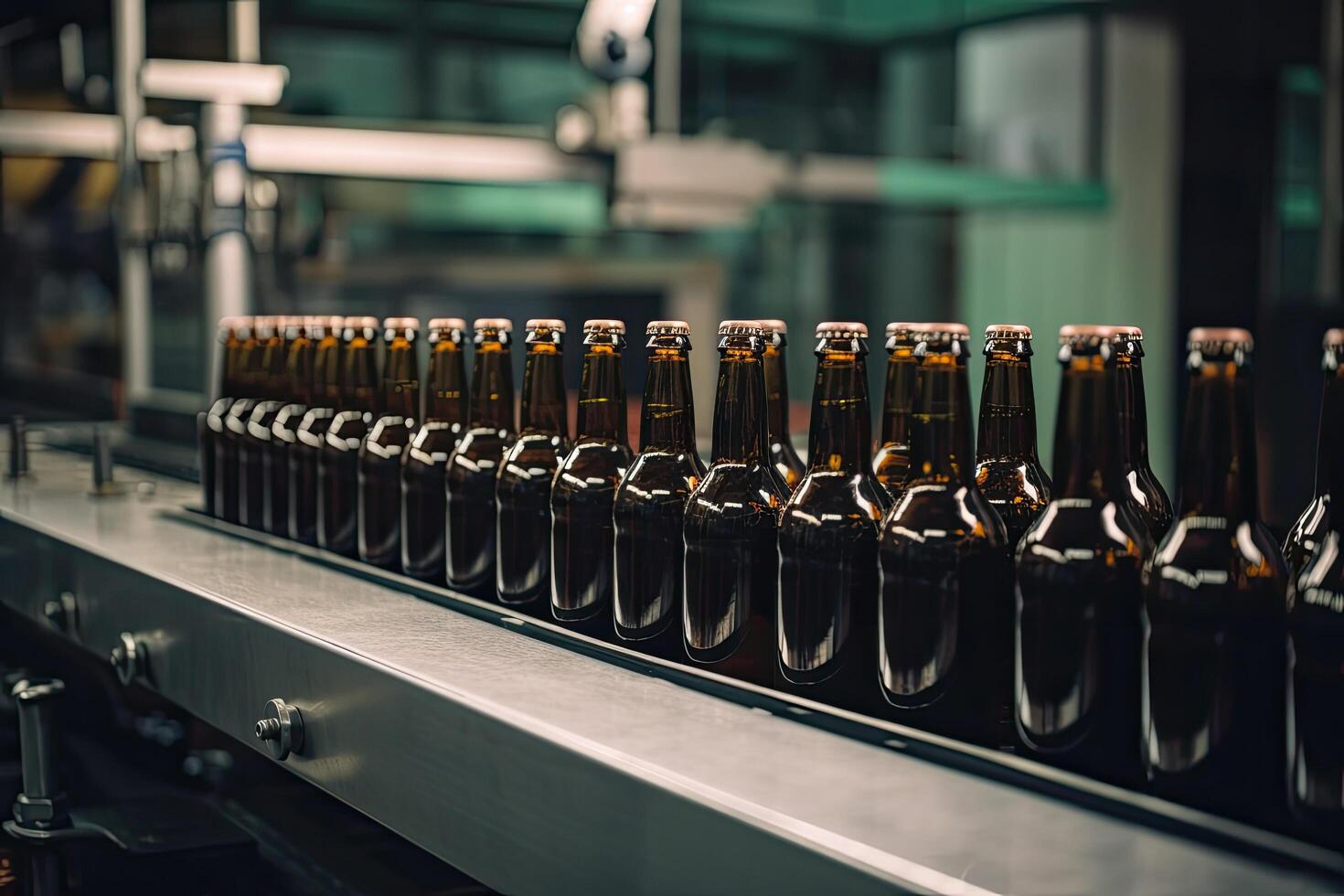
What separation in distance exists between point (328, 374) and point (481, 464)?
0.34m

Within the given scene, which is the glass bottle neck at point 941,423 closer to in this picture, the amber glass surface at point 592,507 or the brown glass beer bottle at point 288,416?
the amber glass surface at point 592,507

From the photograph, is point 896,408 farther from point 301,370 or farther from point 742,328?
point 301,370

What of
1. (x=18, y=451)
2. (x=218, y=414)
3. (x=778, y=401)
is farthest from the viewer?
(x=18, y=451)

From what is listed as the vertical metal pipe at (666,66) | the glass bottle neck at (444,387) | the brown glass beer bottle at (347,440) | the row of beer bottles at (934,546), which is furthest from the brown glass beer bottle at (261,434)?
the vertical metal pipe at (666,66)

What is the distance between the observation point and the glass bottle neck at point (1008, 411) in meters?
0.82

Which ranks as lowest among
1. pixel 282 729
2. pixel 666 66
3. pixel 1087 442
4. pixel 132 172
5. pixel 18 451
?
pixel 282 729

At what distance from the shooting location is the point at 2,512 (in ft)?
5.52

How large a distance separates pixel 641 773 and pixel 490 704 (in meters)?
0.14

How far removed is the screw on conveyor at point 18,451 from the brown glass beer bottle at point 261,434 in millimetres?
731

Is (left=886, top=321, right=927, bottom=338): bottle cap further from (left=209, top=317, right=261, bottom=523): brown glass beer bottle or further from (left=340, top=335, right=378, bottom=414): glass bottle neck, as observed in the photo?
(left=209, top=317, right=261, bottom=523): brown glass beer bottle

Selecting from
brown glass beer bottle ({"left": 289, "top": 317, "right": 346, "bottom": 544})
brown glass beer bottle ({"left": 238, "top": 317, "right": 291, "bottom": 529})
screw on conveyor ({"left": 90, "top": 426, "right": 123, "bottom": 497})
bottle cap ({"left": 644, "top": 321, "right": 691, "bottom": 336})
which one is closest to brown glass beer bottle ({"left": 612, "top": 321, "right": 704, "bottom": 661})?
bottle cap ({"left": 644, "top": 321, "right": 691, "bottom": 336})

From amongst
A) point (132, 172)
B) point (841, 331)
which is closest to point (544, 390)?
point (841, 331)

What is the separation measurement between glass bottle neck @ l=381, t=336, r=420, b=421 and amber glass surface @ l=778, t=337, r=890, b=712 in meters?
0.51

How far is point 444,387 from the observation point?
3.67 ft
